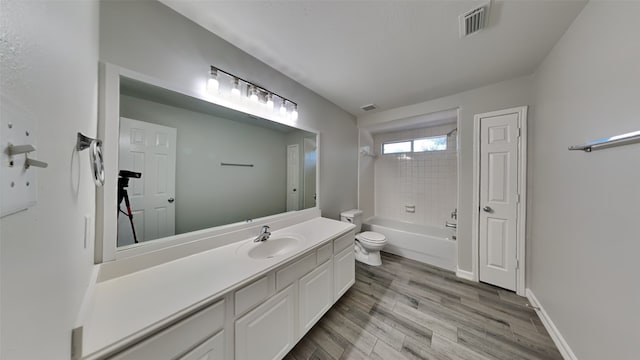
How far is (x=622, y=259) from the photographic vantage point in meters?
0.93

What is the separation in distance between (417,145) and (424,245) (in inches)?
70.3

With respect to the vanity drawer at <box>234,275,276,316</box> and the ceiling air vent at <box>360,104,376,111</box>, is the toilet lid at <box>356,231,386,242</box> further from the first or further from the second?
the ceiling air vent at <box>360,104,376,111</box>

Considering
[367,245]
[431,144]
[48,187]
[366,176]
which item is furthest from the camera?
[366,176]

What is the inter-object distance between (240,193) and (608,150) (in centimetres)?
243

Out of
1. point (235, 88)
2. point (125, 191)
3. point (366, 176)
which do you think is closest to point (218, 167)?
point (125, 191)

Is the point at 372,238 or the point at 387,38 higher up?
the point at 387,38

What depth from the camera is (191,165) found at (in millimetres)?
1358

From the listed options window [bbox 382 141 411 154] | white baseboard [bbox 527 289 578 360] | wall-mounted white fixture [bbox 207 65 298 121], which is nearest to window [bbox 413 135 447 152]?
window [bbox 382 141 411 154]

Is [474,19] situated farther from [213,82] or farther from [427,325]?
[427,325]

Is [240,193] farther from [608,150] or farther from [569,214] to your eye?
[569,214]

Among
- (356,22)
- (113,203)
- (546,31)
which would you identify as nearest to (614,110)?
(546,31)

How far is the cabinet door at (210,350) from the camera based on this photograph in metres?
0.82

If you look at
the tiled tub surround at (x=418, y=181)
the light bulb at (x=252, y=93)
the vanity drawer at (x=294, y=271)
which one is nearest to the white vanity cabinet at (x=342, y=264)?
the vanity drawer at (x=294, y=271)

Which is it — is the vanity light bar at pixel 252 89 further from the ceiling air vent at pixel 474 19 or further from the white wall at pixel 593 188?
the white wall at pixel 593 188
